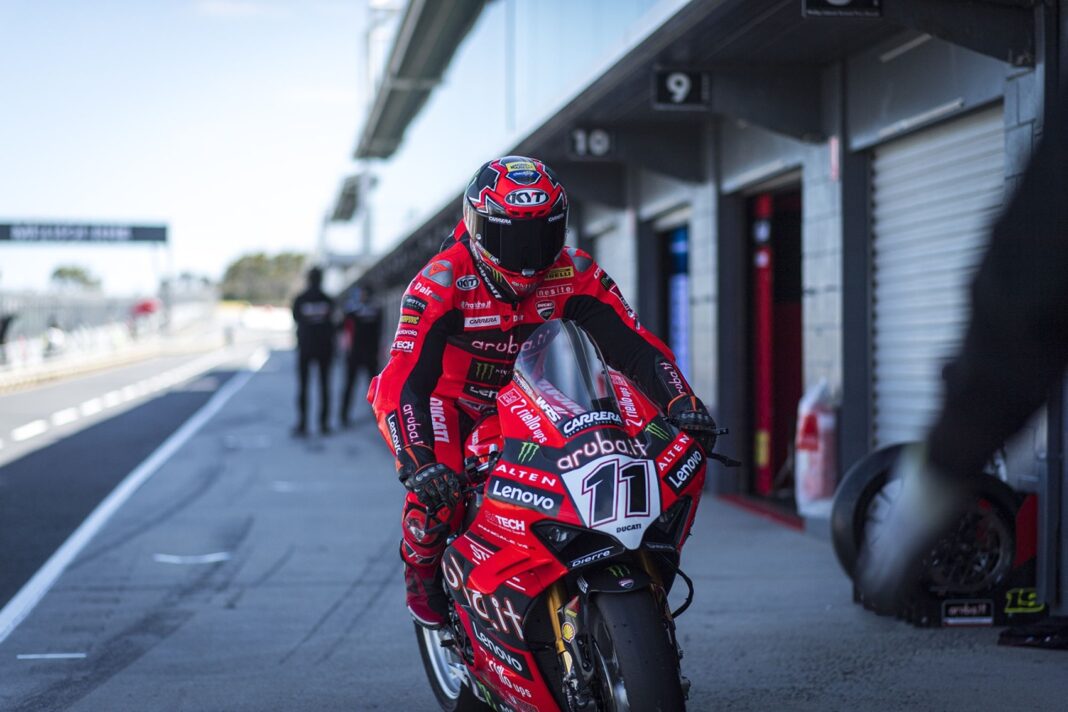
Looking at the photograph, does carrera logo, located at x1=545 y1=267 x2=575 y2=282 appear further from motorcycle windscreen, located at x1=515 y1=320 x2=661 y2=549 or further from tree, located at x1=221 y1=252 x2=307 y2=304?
tree, located at x1=221 y1=252 x2=307 y2=304

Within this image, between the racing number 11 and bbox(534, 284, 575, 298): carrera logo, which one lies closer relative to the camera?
the racing number 11

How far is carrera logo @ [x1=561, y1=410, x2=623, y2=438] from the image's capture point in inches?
128

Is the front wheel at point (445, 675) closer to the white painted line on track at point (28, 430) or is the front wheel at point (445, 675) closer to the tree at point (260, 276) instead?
the white painted line on track at point (28, 430)

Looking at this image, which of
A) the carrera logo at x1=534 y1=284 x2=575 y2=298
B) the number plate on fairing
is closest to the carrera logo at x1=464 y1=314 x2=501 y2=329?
the carrera logo at x1=534 y1=284 x2=575 y2=298

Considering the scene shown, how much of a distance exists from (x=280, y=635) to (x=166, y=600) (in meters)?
1.11

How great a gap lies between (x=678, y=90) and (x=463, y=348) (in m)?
5.01

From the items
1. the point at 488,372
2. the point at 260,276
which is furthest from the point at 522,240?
the point at 260,276

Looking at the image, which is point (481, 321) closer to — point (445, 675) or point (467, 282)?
point (467, 282)

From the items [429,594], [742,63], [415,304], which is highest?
[742,63]

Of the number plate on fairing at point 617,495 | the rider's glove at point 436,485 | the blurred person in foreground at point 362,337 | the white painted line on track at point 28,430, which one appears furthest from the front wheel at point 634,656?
the blurred person in foreground at point 362,337

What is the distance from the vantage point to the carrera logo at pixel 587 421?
3240 millimetres

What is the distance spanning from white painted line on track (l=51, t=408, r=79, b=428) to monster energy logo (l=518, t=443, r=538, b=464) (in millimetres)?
15756

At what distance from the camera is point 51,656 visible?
5418 millimetres

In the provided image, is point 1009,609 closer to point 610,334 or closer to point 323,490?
point 610,334
